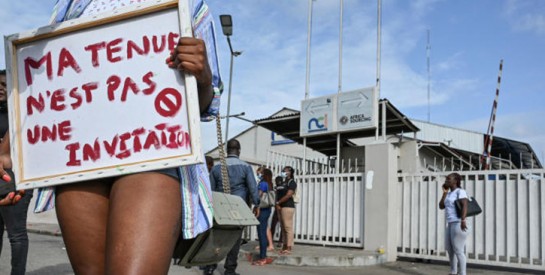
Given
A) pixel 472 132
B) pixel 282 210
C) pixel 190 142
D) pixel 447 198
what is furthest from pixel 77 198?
pixel 472 132

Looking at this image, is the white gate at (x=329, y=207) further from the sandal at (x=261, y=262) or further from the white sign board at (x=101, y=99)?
the white sign board at (x=101, y=99)

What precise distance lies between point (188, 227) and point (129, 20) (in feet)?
2.29

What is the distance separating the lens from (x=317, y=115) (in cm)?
1359

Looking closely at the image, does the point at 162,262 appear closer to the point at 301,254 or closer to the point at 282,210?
the point at 301,254

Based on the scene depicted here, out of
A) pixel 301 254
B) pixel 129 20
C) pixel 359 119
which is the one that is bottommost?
pixel 301 254

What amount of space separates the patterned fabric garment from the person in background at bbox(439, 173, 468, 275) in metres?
6.64

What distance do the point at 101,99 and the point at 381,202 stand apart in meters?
9.27

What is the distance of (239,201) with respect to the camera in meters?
2.47

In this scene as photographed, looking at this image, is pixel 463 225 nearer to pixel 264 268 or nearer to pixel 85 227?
pixel 264 268

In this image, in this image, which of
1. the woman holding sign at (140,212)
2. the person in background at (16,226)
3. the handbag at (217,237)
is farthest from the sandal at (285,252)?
the woman holding sign at (140,212)

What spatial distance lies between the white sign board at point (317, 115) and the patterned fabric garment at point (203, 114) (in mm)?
11333

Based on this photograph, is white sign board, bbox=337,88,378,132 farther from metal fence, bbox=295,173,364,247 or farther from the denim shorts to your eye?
the denim shorts

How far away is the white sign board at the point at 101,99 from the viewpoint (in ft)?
5.57

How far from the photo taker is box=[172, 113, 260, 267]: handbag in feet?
6.31
